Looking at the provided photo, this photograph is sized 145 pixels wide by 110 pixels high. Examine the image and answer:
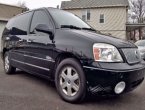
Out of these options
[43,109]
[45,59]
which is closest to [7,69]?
[45,59]

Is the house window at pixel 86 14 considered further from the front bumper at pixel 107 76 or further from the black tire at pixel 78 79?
the front bumper at pixel 107 76

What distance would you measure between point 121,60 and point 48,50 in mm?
1502

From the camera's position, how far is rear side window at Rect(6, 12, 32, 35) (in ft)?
19.0

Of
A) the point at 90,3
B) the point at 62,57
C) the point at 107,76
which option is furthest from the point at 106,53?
the point at 90,3

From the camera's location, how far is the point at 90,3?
26.8 metres

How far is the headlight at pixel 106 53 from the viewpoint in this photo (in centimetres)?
386

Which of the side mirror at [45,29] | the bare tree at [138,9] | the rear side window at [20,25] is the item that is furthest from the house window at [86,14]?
the bare tree at [138,9]

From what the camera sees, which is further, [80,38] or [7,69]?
[7,69]

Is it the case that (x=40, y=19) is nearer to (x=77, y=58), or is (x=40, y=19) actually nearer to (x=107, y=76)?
(x=77, y=58)

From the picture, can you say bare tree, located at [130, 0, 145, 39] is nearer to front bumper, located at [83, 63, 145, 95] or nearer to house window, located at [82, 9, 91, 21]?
house window, located at [82, 9, 91, 21]

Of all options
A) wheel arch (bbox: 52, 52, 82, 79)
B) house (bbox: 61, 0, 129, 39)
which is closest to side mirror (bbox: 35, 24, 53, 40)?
wheel arch (bbox: 52, 52, 82, 79)

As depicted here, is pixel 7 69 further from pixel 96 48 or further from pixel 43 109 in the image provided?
pixel 96 48

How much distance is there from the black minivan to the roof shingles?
21.0 meters

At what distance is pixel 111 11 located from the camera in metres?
25.5
